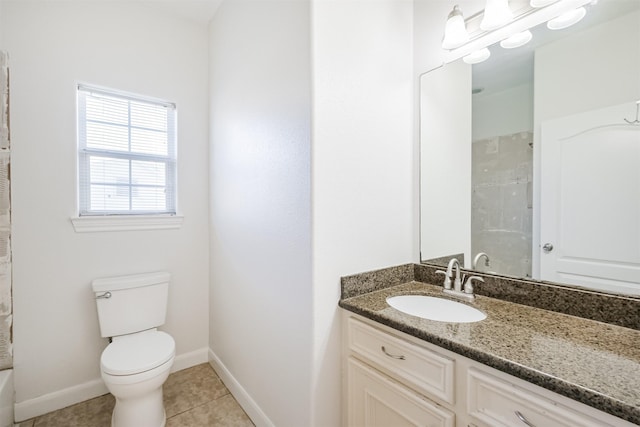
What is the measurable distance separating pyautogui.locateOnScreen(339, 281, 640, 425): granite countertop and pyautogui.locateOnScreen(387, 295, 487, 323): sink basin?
0.07 metres

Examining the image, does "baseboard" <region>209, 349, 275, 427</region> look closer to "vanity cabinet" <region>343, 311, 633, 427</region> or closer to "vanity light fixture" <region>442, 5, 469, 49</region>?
"vanity cabinet" <region>343, 311, 633, 427</region>

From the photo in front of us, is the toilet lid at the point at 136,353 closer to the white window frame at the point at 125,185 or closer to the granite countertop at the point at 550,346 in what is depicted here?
the white window frame at the point at 125,185

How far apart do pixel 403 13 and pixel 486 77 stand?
614 mm

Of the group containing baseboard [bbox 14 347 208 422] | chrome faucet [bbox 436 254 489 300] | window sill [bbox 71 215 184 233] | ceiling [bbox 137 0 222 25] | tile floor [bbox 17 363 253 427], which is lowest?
tile floor [bbox 17 363 253 427]

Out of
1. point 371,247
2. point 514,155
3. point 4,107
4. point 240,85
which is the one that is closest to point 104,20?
point 4,107

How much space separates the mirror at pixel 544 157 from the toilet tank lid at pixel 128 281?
1.76 m

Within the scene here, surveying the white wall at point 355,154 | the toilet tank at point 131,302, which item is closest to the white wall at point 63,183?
the toilet tank at point 131,302

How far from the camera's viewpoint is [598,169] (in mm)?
1104

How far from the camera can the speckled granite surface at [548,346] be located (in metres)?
0.68

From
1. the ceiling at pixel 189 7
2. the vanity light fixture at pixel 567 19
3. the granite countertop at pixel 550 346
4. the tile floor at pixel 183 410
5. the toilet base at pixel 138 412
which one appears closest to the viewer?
the granite countertop at pixel 550 346

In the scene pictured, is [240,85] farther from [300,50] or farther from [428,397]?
[428,397]

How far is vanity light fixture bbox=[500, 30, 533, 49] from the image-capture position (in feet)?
4.18

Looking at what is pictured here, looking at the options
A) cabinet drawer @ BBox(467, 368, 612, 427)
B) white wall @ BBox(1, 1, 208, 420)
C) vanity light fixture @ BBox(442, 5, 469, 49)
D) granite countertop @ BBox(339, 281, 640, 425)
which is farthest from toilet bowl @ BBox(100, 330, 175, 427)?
vanity light fixture @ BBox(442, 5, 469, 49)

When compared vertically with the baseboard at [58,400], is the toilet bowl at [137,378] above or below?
above
